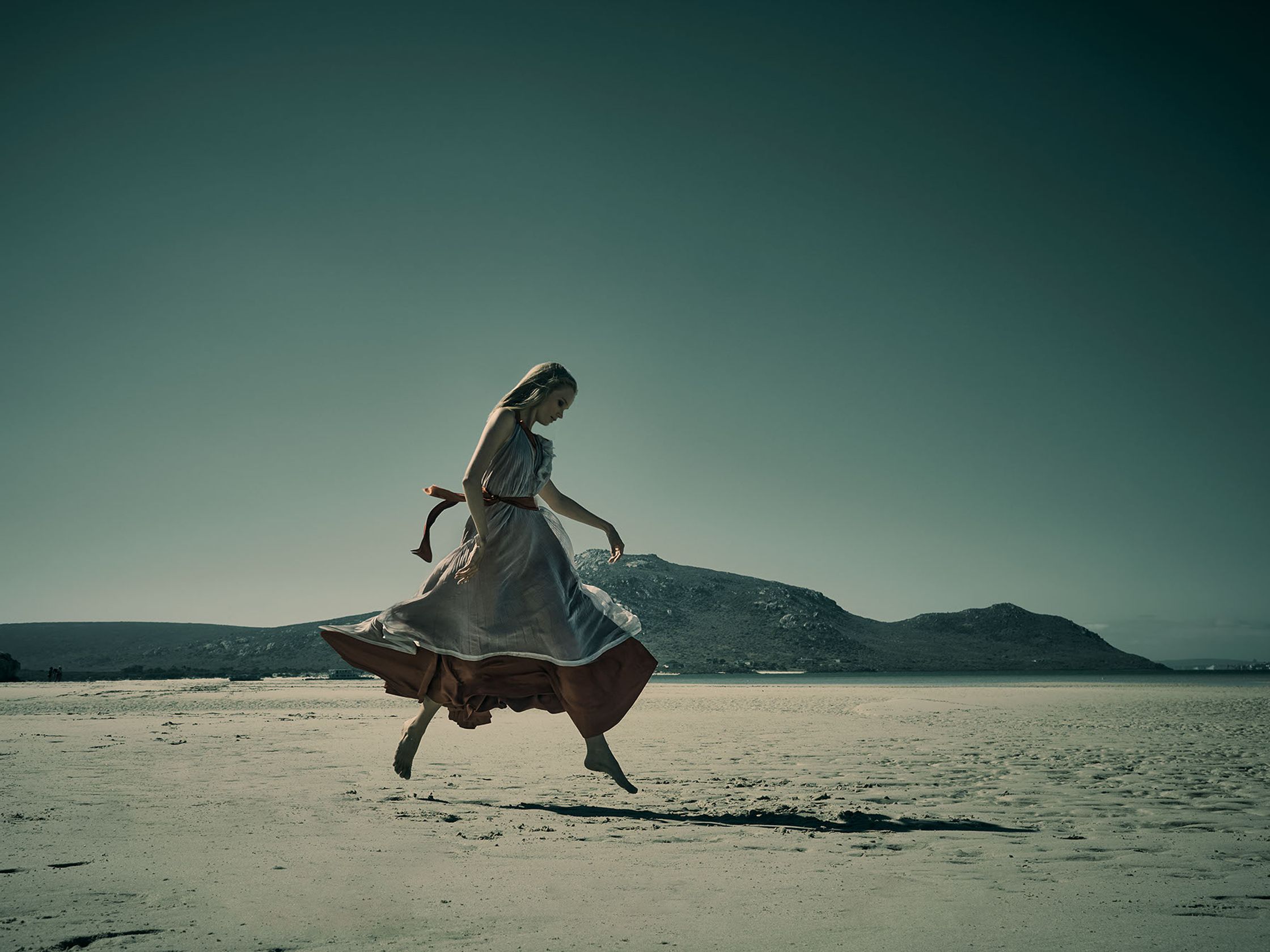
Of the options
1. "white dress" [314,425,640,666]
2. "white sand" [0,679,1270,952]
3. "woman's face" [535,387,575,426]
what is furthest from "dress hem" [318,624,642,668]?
"woman's face" [535,387,575,426]

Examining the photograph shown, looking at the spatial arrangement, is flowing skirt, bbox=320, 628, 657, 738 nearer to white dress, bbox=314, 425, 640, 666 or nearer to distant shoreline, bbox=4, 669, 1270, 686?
white dress, bbox=314, 425, 640, 666

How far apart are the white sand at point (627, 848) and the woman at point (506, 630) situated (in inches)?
19.4

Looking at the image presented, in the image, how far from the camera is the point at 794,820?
152 inches

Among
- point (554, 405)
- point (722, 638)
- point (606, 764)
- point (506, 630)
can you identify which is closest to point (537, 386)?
point (554, 405)

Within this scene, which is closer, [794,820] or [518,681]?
[794,820]

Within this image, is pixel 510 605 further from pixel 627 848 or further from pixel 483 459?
pixel 627 848

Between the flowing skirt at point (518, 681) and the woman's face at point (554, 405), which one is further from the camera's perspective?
the woman's face at point (554, 405)

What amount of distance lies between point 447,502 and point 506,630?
917 mm

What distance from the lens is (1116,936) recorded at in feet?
7.04

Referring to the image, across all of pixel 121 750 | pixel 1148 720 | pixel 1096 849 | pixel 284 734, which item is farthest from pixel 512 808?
pixel 1148 720

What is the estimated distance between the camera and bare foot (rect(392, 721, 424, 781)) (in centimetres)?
488

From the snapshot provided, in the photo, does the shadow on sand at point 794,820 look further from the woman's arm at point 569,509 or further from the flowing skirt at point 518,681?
the woman's arm at point 569,509

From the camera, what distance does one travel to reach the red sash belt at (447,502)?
16.2 feet

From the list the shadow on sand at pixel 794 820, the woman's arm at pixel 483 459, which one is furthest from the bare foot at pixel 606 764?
the woman's arm at pixel 483 459
